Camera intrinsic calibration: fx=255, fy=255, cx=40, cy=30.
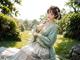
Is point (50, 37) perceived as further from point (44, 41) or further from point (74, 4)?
point (74, 4)

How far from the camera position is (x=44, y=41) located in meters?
5.48

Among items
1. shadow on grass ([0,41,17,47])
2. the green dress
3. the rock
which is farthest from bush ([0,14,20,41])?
the green dress

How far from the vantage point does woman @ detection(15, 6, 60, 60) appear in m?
5.44

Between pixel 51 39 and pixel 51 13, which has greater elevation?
pixel 51 13

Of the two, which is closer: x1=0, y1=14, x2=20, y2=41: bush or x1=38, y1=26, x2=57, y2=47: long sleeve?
x1=38, y1=26, x2=57, y2=47: long sleeve

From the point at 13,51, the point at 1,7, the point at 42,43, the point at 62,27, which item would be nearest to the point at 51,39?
the point at 42,43

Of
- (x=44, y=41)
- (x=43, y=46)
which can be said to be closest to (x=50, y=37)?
(x=44, y=41)

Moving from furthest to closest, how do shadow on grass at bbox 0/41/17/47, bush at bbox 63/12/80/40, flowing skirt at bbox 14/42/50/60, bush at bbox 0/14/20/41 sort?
bush at bbox 63/12/80/40
bush at bbox 0/14/20/41
shadow on grass at bbox 0/41/17/47
flowing skirt at bbox 14/42/50/60

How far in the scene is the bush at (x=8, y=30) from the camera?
15656 millimetres

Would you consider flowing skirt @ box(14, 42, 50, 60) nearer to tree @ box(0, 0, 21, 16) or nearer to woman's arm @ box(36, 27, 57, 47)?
woman's arm @ box(36, 27, 57, 47)

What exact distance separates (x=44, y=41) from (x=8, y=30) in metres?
10.6

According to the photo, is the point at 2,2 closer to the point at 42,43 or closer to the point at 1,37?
the point at 1,37

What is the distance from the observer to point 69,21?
20984mm

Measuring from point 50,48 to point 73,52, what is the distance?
19.2ft
